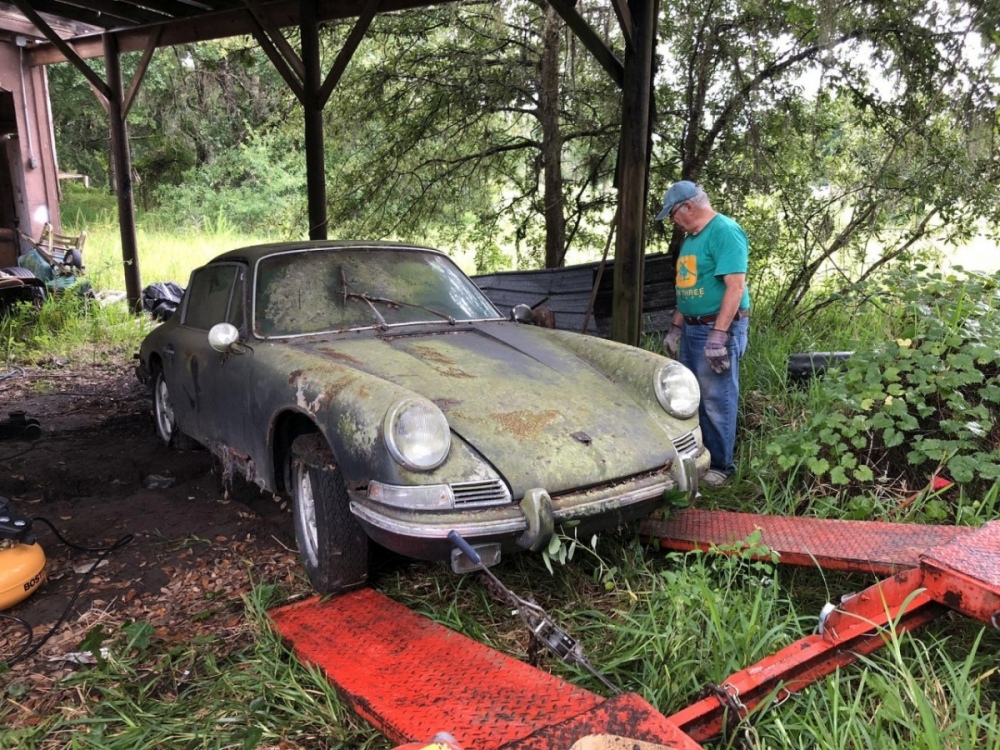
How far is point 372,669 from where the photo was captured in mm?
2480

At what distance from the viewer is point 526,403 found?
10.0 ft

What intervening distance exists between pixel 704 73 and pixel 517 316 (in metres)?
3.87

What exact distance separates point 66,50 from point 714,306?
870 centimetres

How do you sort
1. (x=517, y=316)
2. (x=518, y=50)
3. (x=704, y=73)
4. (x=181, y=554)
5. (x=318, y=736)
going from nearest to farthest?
(x=318, y=736) → (x=181, y=554) → (x=517, y=316) → (x=704, y=73) → (x=518, y=50)

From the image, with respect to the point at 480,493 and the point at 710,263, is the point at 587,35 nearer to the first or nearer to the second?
the point at 710,263

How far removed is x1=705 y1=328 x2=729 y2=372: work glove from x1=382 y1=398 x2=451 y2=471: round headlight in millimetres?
1900

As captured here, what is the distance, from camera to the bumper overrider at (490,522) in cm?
255

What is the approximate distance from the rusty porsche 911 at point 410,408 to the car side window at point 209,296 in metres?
0.02

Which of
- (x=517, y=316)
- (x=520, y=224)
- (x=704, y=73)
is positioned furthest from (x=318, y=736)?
(x=520, y=224)

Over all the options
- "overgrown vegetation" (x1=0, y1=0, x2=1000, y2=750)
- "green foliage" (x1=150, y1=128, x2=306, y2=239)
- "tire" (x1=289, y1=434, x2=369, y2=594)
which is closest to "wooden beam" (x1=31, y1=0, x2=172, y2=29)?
"overgrown vegetation" (x1=0, y1=0, x2=1000, y2=750)

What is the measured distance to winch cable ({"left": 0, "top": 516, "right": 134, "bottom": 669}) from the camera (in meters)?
2.76

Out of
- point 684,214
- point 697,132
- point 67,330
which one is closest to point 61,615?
point 684,214

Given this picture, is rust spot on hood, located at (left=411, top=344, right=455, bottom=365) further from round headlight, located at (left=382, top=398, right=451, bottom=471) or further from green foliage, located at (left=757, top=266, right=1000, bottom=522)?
green foliage, located at (left=757, top=266, right=1000, bottom=522)

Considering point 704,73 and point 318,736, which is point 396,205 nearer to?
point 704,73
